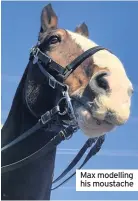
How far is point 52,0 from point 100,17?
0.21 metres

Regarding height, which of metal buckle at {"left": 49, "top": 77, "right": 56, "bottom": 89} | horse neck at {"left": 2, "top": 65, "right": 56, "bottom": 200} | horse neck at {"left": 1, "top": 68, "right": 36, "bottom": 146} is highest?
metal buckle at {"left": 49, "top": 77, "right": 56, "bottom": 89}

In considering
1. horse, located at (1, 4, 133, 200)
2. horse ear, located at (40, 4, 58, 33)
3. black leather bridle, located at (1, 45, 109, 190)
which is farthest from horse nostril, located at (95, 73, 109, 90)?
horse ear, located at (40, 4, 58, 33)

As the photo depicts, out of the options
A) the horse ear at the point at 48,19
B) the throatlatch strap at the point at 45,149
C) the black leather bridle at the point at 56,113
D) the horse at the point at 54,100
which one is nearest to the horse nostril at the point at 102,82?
the horse at the point at 54,100

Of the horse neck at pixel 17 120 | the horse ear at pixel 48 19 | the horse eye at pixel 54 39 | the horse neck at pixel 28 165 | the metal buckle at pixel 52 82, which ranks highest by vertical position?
the horse ear at pixel 48 19

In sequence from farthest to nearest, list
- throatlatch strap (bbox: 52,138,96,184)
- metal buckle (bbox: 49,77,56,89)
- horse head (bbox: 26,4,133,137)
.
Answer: throatlatch strap (bbox: 52,138,96,184) → metal buckle (bbox: 49,77,56,89) → horse head (bbox: 26,4,133,137)

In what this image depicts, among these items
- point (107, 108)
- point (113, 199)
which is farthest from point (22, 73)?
point (113, 199)

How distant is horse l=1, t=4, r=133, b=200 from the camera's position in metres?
1.14

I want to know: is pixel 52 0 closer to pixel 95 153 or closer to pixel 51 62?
pixel 51 62

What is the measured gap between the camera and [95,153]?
140cm

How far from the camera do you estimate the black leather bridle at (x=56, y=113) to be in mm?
1223

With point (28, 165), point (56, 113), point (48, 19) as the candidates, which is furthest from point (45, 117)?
point (48, 19)

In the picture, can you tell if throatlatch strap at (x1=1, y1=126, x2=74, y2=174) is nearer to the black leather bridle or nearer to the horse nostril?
the black leather bridle

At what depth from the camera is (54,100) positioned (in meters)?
1.28

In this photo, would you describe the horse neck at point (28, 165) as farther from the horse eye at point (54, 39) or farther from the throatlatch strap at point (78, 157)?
the horse eye at point (54, 39)
